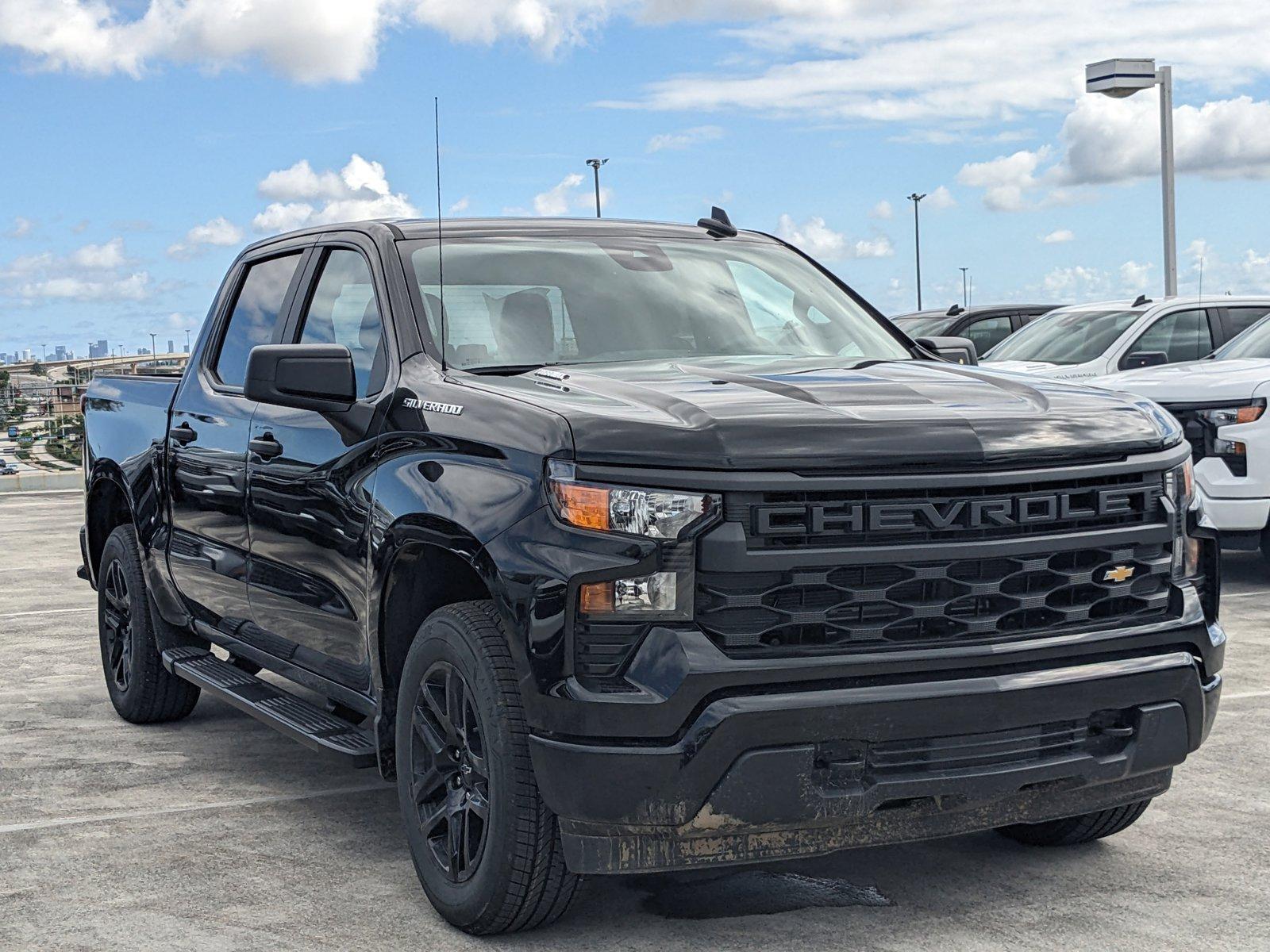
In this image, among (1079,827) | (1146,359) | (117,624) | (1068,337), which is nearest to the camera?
(1079,827)

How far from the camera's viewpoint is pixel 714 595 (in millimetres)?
3508

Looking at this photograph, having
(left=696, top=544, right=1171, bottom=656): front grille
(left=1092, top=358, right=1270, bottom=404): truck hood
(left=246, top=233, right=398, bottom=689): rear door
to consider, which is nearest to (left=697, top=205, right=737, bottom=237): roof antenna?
(left=246, top=233, right=398, bottom=689): rear door

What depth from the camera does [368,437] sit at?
451 centimetres

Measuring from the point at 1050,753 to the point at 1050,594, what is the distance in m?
0.37

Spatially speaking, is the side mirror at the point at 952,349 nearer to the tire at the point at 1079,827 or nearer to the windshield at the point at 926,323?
the tire at the point at 1079,827

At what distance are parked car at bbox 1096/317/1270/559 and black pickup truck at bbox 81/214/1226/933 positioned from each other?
5136 millimetres

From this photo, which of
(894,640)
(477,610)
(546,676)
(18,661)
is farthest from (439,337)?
(18,661)

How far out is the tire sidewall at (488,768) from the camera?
3719 mm

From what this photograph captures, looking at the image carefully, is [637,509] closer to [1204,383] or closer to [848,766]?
[848,766]

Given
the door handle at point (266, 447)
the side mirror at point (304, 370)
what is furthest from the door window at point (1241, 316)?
the side mirror at point (304, 370)

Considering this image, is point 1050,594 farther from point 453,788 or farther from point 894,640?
point 453,788

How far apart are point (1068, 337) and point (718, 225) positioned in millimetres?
8718

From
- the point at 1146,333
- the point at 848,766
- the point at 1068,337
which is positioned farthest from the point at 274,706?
the point at 1068,337

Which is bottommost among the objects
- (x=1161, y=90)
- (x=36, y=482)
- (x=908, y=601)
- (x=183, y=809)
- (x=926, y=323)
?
(x=183, y=809)
